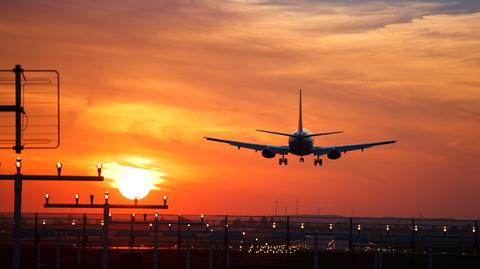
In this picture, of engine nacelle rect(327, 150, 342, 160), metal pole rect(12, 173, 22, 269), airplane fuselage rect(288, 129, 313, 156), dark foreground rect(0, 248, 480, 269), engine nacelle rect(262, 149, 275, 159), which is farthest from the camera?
airplane fuselage rect(288, 129, 313, 156)

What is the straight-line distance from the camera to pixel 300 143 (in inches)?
4961

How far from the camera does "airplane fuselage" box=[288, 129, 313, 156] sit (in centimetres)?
12600

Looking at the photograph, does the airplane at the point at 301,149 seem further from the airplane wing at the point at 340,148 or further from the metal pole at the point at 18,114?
the metal pole at the point at 18,114

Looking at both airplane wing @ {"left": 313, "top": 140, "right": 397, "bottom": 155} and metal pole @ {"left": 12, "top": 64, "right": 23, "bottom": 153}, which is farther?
airplane wing @ {"left": 313, "top": 140, "right": 397, "bottom": 155}

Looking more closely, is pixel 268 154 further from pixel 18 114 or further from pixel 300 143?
pixel 18 114

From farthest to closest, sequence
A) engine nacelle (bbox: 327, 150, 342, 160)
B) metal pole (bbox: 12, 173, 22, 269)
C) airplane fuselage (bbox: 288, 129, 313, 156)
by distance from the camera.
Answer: airplane fuselage (bbox: 288, 129, 313, 156)
engine nacelle (bbox: 327, 150, 342, 160)
metal pole (bbox: 12, 173, 22, 269)

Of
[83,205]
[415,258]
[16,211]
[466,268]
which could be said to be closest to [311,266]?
[466,268]

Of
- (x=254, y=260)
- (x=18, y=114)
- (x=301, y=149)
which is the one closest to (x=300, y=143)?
→ (x=301, y=149)

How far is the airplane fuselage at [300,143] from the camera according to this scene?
413ft

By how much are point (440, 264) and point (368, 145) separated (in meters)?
71.0

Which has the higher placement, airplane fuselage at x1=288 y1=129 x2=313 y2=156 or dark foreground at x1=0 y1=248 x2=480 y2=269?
airplane fuselage at x1=288 y1=129 x2=313 y2=156

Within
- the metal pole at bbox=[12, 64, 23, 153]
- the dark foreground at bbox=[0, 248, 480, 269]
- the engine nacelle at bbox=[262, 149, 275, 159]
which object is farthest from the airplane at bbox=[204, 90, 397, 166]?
the metal pole at bbox=[12, 64, 23, 153]

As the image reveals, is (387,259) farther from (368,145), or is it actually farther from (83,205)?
(368,145)

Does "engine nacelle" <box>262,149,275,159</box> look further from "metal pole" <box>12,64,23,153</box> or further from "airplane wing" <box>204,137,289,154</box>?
"metal pole" <box>12,64,23,153</box>
